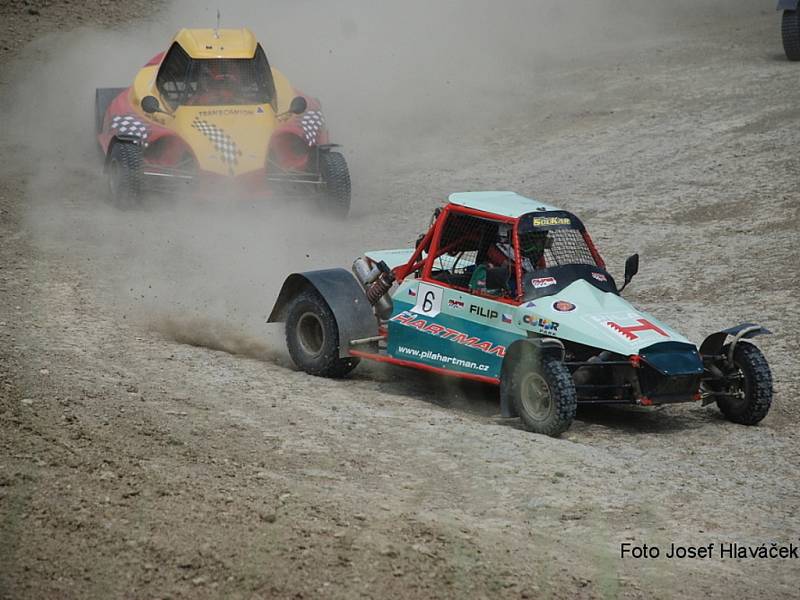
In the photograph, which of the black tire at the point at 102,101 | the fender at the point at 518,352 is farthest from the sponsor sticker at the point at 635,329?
the black tire at the point at 102,101

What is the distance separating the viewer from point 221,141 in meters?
14.8

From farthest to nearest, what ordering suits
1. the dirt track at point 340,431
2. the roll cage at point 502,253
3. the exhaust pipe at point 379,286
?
the exhaust pipe at point 379,286
the roll cage at point 502,253
the dirt track at point 340,431

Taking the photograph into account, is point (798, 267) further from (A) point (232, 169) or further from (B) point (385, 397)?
(A) point (232, 169)

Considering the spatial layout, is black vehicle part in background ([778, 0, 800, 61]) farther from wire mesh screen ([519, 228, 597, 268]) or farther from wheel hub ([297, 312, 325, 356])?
wheel hub ([297, 312, 325, 356])

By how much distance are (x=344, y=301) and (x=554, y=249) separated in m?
1.74

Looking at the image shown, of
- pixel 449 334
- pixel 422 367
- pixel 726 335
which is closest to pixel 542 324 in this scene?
pixel 449 334

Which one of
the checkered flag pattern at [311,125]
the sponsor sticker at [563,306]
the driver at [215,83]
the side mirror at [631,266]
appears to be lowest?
the sponsor sticker at [563,306]

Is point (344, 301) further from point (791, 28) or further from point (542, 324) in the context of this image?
point (791, 28)

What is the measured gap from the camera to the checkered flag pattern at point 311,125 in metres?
15.4

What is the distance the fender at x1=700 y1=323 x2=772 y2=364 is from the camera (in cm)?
856

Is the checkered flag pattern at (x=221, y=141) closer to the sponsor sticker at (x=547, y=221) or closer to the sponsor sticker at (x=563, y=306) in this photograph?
the sponsor sticker at (x=547, y=221)

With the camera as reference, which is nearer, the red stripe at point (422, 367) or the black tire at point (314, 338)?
the red stripe at point (422, 367)

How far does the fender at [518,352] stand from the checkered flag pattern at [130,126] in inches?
310

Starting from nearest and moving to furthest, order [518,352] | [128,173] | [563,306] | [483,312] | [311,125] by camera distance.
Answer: [518,352] < [563,306] < [483,312] < [128,173] < [311,125]
